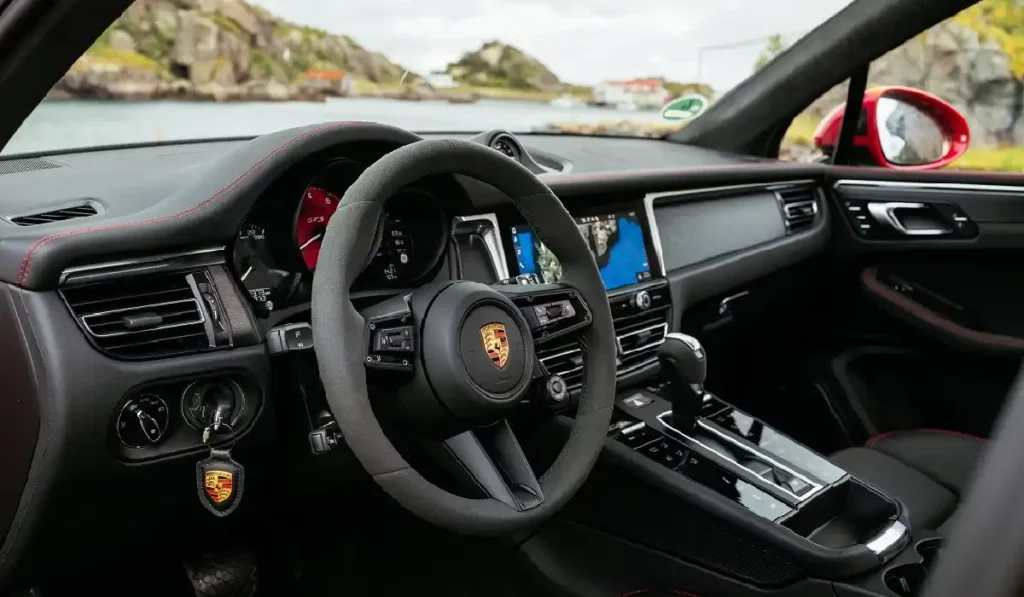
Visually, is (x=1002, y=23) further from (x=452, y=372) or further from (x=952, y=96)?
(x=452, y=372)

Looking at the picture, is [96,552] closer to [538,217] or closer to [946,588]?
[538,217]

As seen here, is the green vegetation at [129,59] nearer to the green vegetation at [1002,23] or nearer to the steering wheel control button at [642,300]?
the steering wheel control button at [642,300]

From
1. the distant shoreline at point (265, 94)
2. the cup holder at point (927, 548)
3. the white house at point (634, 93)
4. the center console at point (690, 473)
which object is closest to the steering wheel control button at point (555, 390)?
the center console at point (690, 473)

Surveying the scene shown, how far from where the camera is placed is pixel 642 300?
2.52 m

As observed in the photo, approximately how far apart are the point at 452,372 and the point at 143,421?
1.85 ft

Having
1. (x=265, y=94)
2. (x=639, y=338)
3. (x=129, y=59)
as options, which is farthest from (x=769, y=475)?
(x=129, y=59)

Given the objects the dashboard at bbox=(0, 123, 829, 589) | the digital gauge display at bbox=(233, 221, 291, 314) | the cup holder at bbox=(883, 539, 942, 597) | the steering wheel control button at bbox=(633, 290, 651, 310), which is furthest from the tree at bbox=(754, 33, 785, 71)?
the digital gauge display at bbox=(233, 221, 291, 314)

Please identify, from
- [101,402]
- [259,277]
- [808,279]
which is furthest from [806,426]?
[101,402]

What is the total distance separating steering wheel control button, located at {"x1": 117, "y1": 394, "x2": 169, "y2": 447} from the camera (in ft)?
5.37

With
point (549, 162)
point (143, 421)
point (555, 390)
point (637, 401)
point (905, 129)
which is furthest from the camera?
point (905, 129)

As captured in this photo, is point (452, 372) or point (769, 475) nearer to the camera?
point (452, 372)

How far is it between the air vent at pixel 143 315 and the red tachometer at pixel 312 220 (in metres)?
0.22

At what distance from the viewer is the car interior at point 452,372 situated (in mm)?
1555

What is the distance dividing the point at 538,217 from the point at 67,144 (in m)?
1.05
